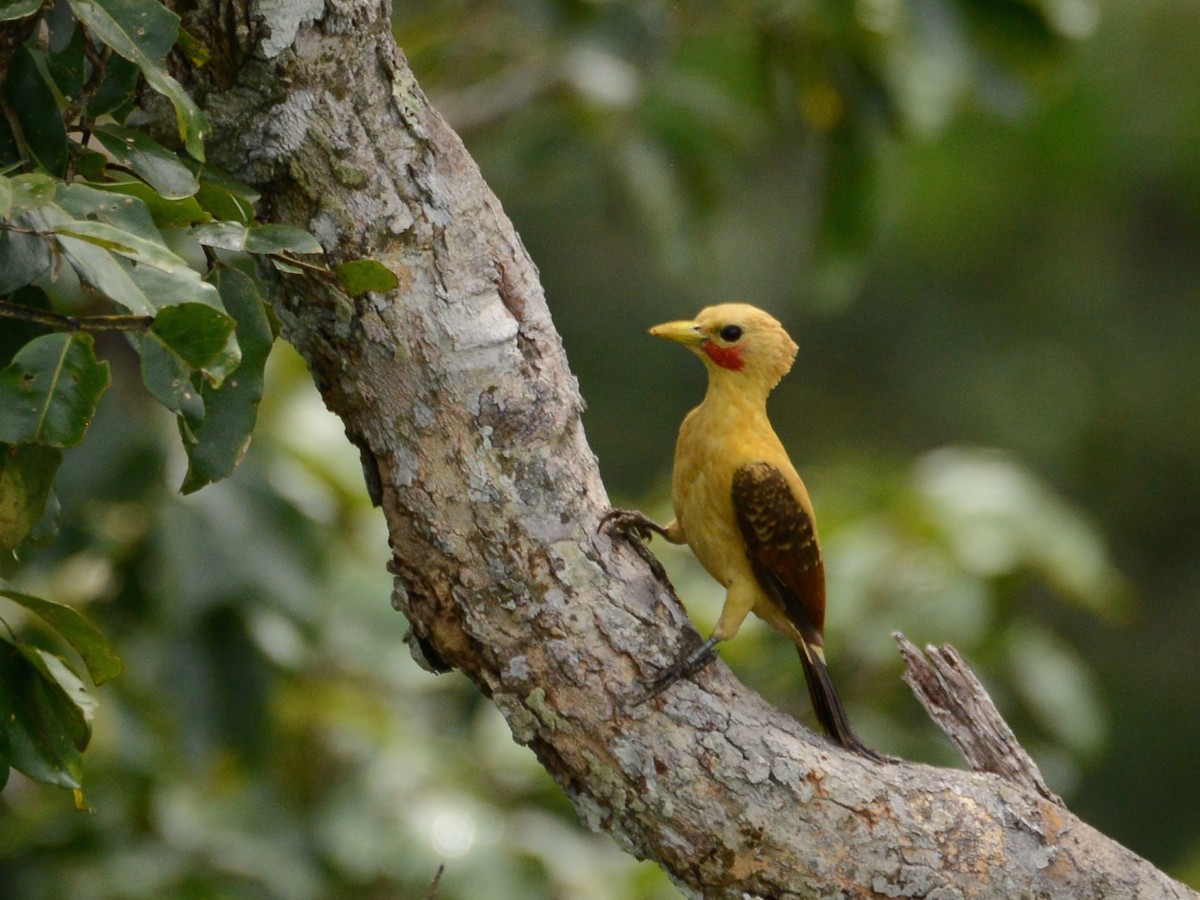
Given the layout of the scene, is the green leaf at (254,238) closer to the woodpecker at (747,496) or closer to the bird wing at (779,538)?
the woodpecker at (747,496)

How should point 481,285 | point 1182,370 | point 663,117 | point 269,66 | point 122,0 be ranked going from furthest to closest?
point 1182,370, point 663,117, point 481,285, point 269,66, point 122,0

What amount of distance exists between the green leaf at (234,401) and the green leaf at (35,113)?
26 cm

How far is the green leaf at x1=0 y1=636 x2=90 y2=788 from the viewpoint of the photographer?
1947mm

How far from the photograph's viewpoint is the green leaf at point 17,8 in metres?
1.74

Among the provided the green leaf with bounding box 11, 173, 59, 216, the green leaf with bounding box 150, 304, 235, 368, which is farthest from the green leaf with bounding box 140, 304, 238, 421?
the green leaf with bounding box 11, 173, 59, 216

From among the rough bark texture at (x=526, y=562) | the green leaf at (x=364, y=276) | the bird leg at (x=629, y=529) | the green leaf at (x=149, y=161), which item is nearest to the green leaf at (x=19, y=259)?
the green leaf at (x=149, y=161)

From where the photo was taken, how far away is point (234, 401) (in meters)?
1.92

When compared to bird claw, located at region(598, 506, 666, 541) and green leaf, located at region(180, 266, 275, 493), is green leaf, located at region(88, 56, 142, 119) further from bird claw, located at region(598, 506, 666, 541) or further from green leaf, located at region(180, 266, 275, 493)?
bird claw, located at region(598, 506, 666, 541)

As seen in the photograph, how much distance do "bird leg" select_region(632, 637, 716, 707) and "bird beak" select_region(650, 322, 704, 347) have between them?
0.86 metres

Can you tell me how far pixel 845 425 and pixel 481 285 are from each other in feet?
29.2

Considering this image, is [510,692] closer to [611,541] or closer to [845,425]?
[611,541]

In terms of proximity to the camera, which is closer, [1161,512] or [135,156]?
[135,156]

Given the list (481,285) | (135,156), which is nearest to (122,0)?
(135,156)

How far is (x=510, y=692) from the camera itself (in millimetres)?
2357
